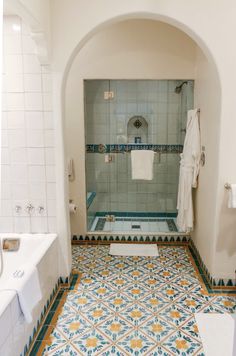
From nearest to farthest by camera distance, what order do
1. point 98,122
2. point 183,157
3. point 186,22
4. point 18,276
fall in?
1. point 18,276
2. point 186,22
3. point 183,157
4. point 98,122

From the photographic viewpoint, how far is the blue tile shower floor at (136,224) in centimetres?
410

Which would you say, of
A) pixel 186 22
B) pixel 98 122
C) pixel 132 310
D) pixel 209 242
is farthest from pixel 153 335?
pixel 98 122

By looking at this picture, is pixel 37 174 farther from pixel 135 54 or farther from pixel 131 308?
pixel 135 54

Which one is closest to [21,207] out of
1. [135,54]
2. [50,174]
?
[50,174]

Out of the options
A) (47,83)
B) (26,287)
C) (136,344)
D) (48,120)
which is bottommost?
(136,344)

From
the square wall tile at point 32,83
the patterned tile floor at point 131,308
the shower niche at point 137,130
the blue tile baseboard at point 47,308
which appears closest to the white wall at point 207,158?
the patterned tile floor at point 131,308

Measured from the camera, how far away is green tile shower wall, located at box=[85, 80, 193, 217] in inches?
159

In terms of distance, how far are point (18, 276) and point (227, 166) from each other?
6.20 ft

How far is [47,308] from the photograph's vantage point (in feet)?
8.29

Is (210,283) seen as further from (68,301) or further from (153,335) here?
(68,301)

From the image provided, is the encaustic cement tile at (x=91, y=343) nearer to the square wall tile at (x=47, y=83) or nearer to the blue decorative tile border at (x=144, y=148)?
the square wall tile at (x=47, y=83)

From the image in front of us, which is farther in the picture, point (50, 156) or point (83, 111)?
point (83, 111)

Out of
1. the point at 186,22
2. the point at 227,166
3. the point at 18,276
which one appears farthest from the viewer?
the point at 227,166

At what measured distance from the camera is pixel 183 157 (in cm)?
368
